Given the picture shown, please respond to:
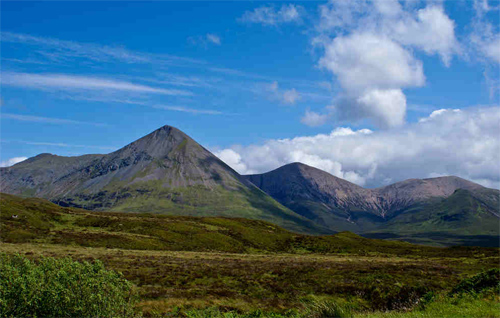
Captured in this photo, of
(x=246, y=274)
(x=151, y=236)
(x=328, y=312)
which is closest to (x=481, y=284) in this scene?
(x=328, y=312)

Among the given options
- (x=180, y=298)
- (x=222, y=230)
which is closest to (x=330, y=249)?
(x=222, y=230)

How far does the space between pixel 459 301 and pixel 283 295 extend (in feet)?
60.7

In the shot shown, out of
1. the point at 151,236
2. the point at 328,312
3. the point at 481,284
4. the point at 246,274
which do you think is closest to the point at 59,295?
the point at 328,312

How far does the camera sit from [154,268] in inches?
1954

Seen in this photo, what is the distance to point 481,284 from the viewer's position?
2223cm

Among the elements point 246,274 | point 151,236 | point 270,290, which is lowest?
point 151,236

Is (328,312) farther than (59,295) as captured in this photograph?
No

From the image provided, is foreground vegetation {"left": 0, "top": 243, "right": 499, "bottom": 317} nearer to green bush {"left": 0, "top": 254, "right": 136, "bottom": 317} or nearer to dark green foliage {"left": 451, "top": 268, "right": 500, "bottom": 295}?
dark green foliage {"left": 451, "top": 268, "right": 500, "bottom": 295}

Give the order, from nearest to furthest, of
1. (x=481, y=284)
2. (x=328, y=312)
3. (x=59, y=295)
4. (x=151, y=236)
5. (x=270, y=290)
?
1. (x=328, y=312)
2. (x=59, y=295)
3. (x=481, y=284)
4. (x=270, y=290)
5. (x=151, y=236)

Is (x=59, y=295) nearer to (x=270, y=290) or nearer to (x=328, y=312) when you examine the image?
(x=328, y=312)

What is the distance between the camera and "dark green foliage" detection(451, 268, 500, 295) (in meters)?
21.1

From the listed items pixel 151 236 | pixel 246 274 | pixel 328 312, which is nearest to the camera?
pixel 328 312

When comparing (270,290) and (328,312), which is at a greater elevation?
(328,312)

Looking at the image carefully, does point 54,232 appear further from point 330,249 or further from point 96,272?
point 96,272
